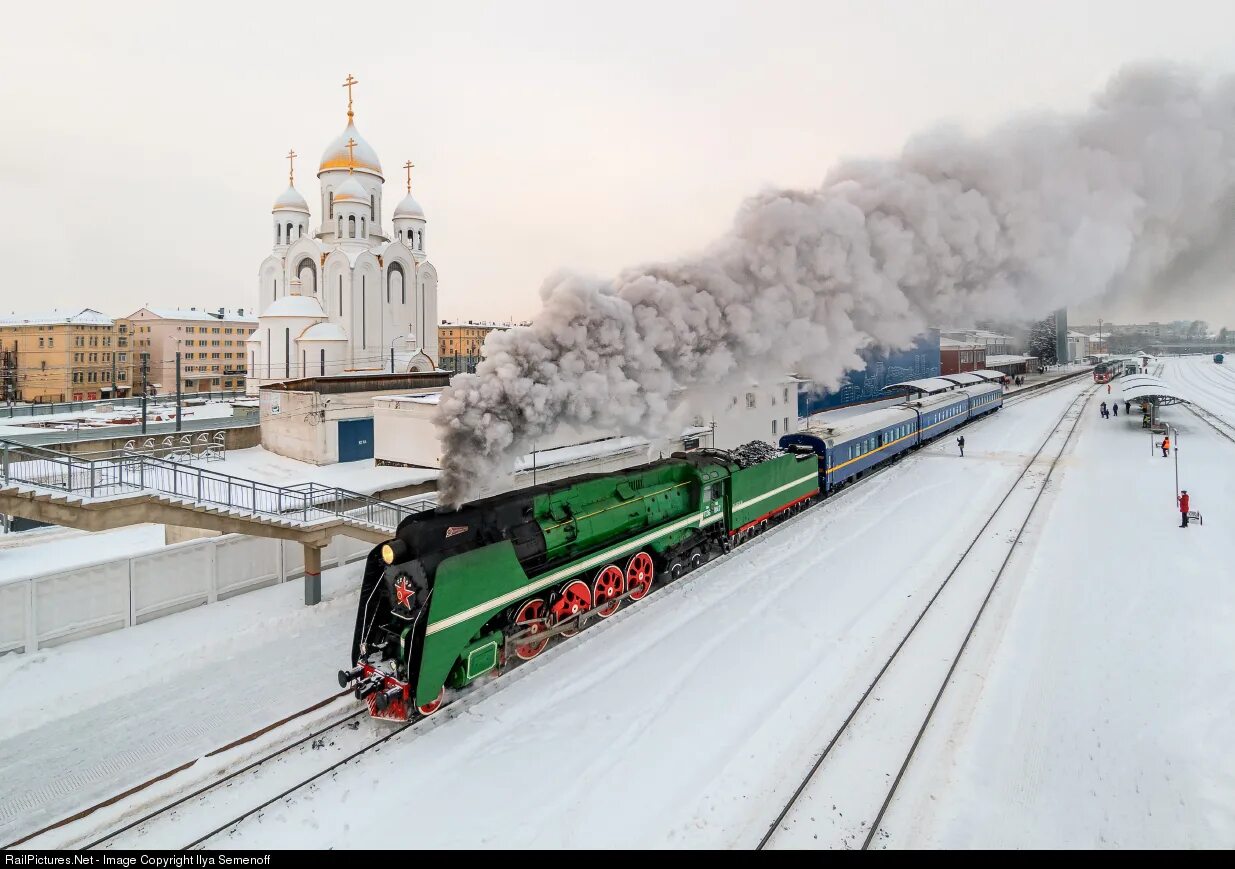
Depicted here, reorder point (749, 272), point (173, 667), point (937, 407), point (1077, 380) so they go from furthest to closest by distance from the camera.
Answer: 1. point (1077, 380)
2. point (937, 407)
3. point (749, 272)
4. point (173, 667)

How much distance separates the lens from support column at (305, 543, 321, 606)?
15367 millimetres

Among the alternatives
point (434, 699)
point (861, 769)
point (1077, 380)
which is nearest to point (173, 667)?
point (434, 699)

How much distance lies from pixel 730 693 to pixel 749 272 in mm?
9078

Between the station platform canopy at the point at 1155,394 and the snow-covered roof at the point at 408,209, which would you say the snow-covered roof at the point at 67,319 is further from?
the station platform canopy at the point at 1155,394

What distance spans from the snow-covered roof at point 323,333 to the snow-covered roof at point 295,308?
59.9 inches

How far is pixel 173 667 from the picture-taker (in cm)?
1247

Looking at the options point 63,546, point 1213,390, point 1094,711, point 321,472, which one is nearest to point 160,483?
point 321,472

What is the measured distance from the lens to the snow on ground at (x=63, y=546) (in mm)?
20516

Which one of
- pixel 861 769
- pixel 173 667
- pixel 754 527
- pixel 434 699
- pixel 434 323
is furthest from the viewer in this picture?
pixel 434 323

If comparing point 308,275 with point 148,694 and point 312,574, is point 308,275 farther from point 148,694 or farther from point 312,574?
point 148,694

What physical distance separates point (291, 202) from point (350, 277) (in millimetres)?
13036

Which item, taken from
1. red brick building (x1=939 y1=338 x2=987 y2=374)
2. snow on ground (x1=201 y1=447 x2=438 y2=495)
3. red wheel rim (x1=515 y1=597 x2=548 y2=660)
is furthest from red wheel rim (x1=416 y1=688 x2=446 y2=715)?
red brick building (x1=939 y1=338 x2=987 y2=374)

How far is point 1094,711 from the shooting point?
34.9ft

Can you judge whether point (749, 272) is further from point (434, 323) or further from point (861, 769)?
point (434, 323)
